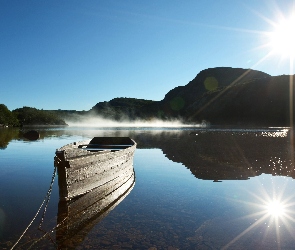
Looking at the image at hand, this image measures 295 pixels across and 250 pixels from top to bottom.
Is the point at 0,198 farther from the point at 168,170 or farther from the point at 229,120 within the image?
the point at 229,120

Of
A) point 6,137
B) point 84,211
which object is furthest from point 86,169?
point 6,137

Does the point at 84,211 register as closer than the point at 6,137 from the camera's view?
Yes

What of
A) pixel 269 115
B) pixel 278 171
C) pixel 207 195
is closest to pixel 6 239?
pixel 207 195

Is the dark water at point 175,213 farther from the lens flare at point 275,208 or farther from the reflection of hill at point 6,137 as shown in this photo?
the reflection of hill at point 6,137

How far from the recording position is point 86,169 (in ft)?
Answer: 41.2

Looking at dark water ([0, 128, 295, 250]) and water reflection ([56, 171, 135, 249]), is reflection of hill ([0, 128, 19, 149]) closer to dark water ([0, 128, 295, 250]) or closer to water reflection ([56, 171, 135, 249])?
dark water ([0, 128, 295, 250])

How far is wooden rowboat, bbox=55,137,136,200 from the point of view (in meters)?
11.3

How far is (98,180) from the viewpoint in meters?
13.8

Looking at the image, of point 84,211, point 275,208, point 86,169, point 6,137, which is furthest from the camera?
point 6,137

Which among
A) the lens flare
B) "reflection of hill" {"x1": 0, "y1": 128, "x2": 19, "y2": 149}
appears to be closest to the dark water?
the lens flare

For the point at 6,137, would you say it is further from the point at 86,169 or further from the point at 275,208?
the point at 275,208

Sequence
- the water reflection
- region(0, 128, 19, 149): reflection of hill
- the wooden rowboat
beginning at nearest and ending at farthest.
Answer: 1. the water reflection
2. the wooden rowboat
3. region(0, 128, 19, 149): reflection of hill

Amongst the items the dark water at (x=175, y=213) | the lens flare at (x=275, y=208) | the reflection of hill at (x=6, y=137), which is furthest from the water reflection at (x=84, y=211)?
the reflection of hill at (x=6, y=137)

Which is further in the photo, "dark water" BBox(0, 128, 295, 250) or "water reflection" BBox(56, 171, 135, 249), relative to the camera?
A: "water reflection" BBox(56, 171, 135, 249)
